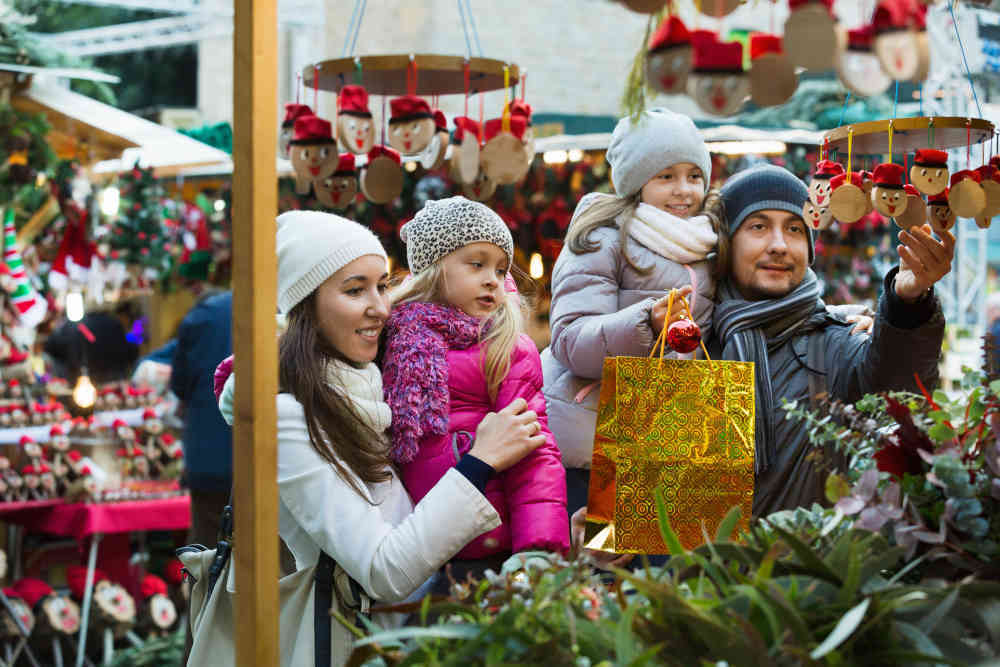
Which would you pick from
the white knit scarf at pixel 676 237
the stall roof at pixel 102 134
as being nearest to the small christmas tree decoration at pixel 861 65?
the white knit scarf at pixel 676 237

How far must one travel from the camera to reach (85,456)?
5102 mm

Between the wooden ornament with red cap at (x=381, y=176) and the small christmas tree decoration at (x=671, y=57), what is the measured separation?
2177 millimetres

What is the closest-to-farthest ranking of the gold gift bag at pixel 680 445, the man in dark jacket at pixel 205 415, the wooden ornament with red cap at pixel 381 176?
the gold gift bag at pixel 680 445 → the wooden ornament with red cap at pixel 381 176 → the man in dark jacket at pixel 205 415

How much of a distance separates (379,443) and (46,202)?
169 inches

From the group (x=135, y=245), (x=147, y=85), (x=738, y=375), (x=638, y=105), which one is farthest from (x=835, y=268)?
(x=147, y=85)

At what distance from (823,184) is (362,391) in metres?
1.11

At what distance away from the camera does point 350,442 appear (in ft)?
6.56

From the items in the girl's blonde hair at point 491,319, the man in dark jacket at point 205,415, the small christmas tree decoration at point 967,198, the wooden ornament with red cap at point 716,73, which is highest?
the wooden ornament with red cap at point 716,73

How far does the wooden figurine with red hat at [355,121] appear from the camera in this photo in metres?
3.16

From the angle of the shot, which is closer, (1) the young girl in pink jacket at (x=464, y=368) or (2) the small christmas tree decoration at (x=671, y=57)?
(2) the small christmas tree decoration at (x=671, y=57)

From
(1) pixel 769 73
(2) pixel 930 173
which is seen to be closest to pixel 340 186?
(2) pixel 930 173

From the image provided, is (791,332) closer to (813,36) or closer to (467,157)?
(467,157)

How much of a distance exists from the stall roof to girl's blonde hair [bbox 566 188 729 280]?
3.33 metres

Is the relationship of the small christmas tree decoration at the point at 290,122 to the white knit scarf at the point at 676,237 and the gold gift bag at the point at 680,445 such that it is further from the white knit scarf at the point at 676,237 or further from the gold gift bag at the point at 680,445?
the gold gift bag at the point at 680,445
